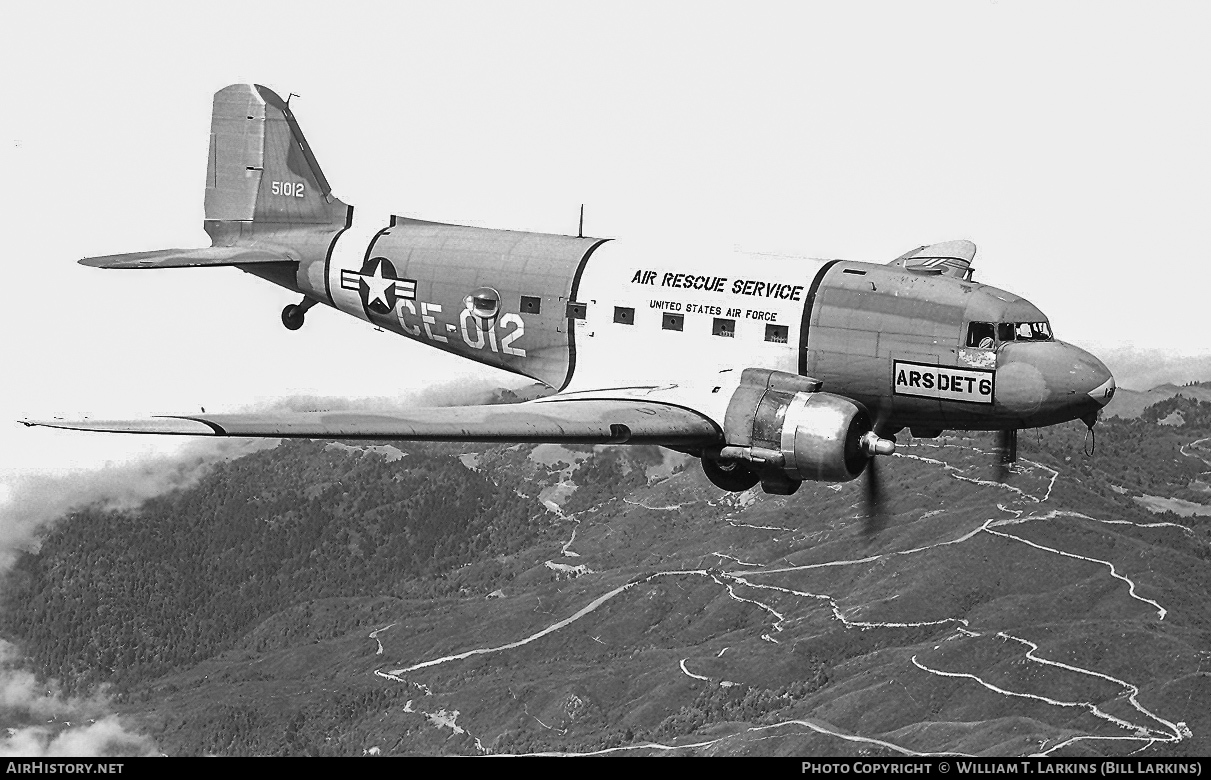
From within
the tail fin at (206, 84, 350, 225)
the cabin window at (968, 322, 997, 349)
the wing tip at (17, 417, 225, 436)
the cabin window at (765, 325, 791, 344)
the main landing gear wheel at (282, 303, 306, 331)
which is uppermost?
the tail fin at (206, 84, 350, 225)

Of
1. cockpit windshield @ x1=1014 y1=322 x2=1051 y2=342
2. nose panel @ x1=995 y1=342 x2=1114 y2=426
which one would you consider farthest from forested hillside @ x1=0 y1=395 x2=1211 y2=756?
nose panel @ x1=995 y1=342 x2=1114 y2=426

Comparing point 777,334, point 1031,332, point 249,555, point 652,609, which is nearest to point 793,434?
point 777,334

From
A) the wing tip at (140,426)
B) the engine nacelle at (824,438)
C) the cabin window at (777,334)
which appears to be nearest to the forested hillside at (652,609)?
the cabin window at (777,334)

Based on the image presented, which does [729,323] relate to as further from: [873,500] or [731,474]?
[873,500]

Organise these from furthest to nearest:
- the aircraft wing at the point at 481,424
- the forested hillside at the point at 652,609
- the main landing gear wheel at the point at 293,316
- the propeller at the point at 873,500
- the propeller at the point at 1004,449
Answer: the forested hillside at the point at 652,609 < the main landing gear wheel at the point at 293,316 < the propeller at the point at 1004,449 < the propeller at the point at 873,500 < the aircraft wing at the point at 481,424

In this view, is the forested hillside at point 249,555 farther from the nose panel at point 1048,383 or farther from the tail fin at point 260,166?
the nose panel at point 1048,383

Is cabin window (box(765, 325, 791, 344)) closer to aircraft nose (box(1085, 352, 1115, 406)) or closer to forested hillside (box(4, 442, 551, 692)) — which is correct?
aircraft nose (box(1085, 352, 1115, 406))
